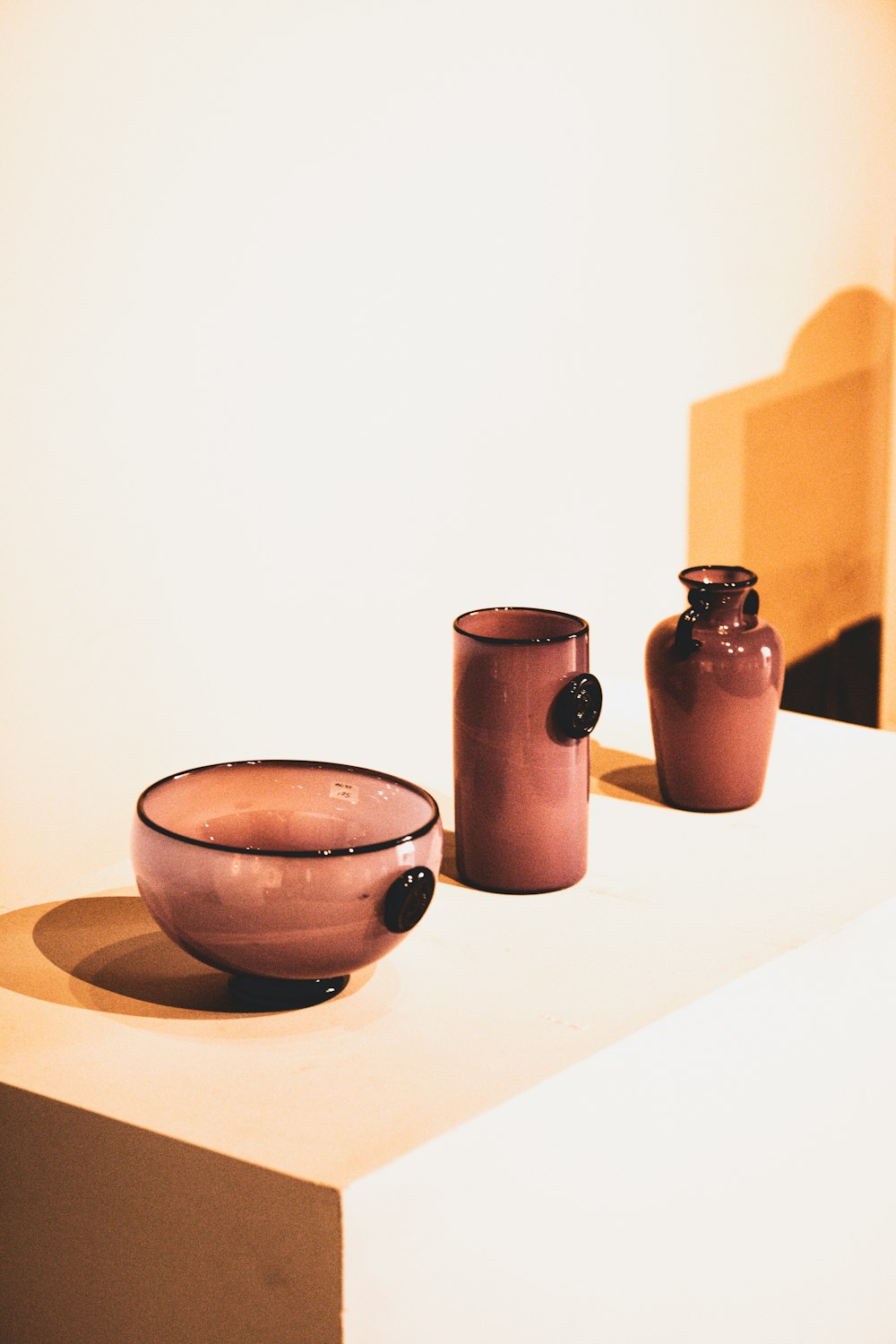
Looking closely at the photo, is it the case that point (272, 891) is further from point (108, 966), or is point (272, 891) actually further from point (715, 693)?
point (715, 693)

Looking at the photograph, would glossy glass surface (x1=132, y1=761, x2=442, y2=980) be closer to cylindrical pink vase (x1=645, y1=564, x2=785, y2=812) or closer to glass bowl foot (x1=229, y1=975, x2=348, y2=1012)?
glass bowl foot (x1=229, y1=975, x2=348, y2=1012)

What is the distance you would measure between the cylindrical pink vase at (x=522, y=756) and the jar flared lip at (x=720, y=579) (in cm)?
16

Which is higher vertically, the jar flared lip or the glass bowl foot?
the jar flared lip

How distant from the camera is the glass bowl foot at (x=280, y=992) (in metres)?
0.80

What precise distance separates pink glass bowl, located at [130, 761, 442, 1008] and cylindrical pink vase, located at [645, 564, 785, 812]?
1.10ft

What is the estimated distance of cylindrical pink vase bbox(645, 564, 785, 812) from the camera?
1093 mm

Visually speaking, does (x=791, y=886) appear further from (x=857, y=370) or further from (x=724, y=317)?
(x=857, y=370)

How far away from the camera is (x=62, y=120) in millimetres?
916

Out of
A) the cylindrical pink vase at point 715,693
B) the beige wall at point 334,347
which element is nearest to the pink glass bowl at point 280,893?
the beige wall at point 334,347

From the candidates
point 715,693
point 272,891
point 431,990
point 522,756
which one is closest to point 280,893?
point 272,891

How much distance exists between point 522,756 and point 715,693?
0.23 m

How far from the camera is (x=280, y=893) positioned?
2.42 feet

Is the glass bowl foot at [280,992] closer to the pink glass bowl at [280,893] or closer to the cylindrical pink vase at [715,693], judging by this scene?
the pink glass bowl at [280,893]

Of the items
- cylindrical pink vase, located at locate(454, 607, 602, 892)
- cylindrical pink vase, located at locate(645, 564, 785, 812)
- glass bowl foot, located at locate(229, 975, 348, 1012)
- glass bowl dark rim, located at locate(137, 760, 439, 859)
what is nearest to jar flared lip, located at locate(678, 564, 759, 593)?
cylindrical pink vase, located at locate(645, 564, 785, 812)
